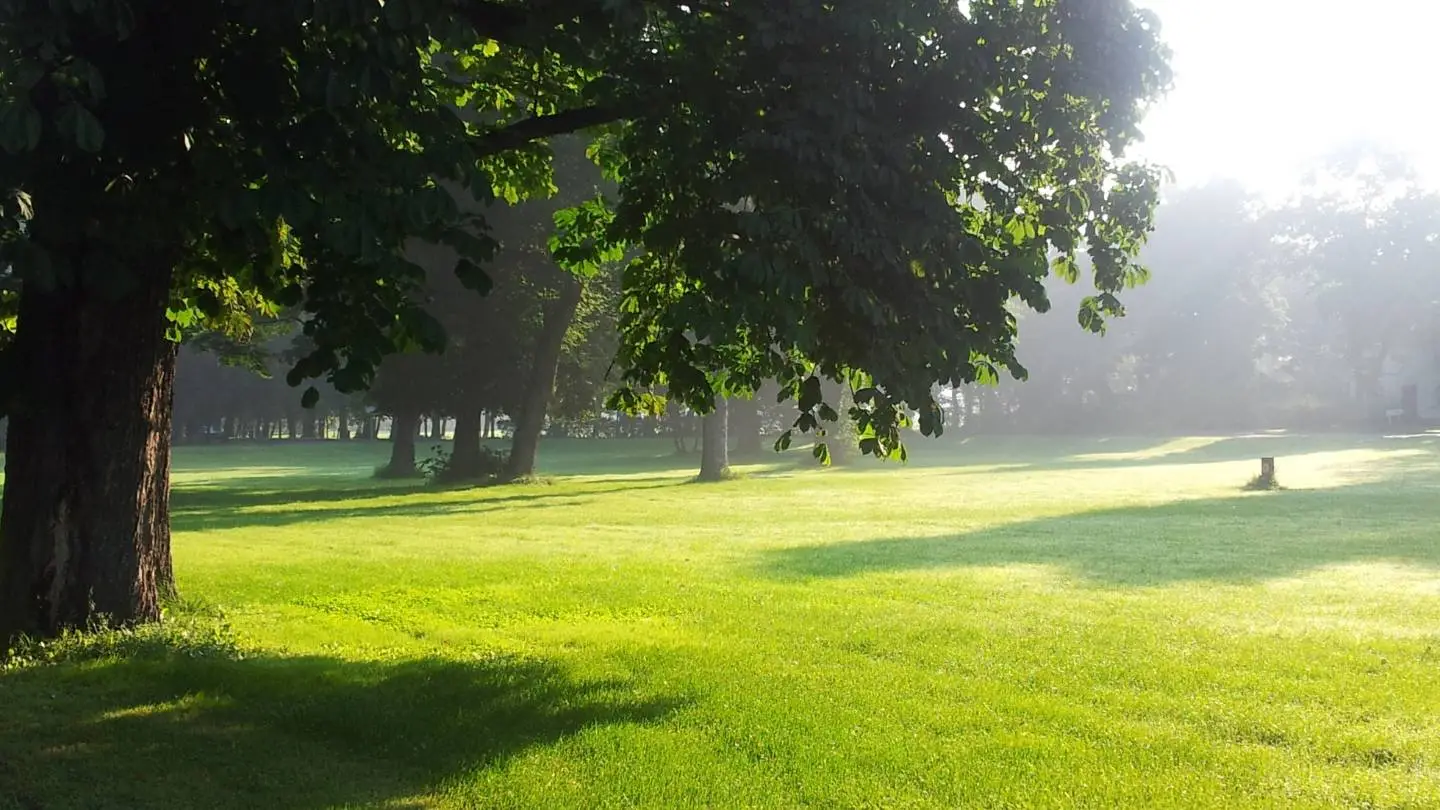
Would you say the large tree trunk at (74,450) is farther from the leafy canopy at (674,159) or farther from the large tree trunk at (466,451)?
the large tree trunk at (466,451)

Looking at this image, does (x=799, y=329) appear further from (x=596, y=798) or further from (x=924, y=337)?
(x=596, y=798)

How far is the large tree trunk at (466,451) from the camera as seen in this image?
33.8 metres

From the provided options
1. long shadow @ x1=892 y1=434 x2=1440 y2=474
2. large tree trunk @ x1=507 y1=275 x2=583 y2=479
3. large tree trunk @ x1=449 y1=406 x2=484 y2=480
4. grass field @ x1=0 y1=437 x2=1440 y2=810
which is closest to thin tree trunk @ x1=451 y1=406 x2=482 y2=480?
large tree trunk @ x1=449 y1=406 x2=484 y2=480

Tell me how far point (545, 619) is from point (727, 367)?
300 centimetres

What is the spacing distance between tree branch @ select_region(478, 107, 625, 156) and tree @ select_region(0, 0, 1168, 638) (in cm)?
3

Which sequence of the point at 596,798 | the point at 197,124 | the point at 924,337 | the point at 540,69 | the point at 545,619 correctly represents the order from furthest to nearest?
the point at 545,619, the point at 540,69, the point at 924,337, the point at 197,124, the point at 596,798

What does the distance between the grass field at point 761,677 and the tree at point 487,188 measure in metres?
1.79

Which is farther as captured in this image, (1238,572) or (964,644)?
(1238,572)

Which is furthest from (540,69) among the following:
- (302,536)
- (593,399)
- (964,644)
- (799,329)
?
(593,399)

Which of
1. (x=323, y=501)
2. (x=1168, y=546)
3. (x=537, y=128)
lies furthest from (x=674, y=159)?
(x=323, y=501)

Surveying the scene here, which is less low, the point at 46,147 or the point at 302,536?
the point at 46,147

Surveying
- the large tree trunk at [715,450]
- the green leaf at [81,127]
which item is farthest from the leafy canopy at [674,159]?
the large tree trunk at [715,450]

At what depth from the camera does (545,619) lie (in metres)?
10.6

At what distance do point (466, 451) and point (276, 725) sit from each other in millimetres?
27616
